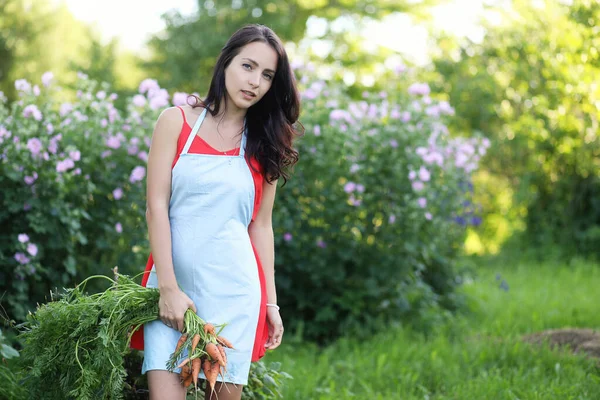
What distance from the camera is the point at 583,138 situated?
8.93 meters

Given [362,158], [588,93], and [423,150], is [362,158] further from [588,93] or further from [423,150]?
[588,93]

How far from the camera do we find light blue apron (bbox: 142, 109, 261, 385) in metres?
2.52

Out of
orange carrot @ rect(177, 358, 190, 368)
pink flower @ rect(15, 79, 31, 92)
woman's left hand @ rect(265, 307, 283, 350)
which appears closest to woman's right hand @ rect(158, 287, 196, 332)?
orange carrot @ rect(177, 358, 190, 368)

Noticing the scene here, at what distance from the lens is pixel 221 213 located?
2568 mm

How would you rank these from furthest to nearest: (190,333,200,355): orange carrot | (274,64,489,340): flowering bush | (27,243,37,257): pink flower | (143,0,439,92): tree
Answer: (143,0,439,92): tree → (274,64,489,340): flowering bush → (27,243,37,257): pink flower → (190,333,200,355): orange carrot

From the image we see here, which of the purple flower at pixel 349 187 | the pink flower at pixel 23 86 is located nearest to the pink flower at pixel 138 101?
the pink flower at pixel 23 86

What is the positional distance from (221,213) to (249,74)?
52cm

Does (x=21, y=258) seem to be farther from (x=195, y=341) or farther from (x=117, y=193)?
(x=195, y=341)

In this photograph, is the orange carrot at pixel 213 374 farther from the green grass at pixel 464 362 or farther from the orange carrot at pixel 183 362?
the green grass at pixel 464 362

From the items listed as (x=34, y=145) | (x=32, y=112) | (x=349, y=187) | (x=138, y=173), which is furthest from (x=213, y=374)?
(x=349, y=187)

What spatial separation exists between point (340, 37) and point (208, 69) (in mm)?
4205

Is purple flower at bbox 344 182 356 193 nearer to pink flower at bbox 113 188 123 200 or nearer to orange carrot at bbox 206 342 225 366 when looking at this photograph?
pink flower at bbox 113 188 123 200

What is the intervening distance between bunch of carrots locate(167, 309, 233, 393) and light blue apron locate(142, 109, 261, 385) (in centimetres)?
8

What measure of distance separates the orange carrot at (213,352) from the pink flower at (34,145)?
7.33 ft
